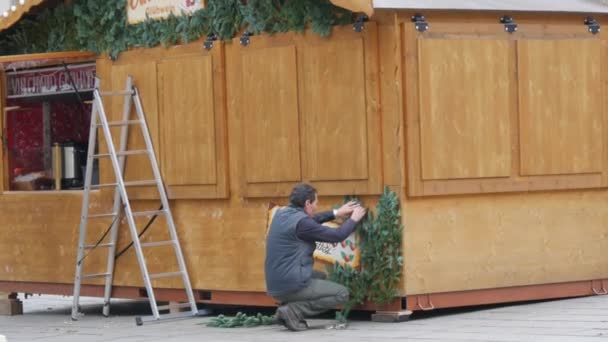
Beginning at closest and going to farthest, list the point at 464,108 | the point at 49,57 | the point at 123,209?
the point at 464,108, the point at 123,209, the point at 49,57

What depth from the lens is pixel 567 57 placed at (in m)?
14.2

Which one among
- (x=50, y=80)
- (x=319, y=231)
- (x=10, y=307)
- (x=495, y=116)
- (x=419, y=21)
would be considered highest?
(x=419, y=21)

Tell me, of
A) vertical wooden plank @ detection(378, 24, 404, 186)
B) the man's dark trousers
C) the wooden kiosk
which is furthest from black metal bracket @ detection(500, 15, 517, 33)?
the man's dark trousers

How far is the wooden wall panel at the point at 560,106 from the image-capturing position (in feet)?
45.9

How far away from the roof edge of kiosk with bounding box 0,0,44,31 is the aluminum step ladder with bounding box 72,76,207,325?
1.47m

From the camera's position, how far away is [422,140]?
13.4 metres

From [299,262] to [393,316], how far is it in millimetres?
→ 1099

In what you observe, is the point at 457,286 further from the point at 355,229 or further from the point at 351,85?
the point at 351,85

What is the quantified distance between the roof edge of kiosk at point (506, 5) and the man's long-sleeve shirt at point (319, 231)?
209cm

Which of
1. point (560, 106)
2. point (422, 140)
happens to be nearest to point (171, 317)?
point (422, 140)

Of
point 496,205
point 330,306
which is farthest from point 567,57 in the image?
point 330,306

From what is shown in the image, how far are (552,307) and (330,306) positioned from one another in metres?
2.30

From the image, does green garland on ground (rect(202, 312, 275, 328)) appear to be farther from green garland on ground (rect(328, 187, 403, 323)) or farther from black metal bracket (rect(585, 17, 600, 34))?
black metal bracket (rect(585, 17, 600, 34))

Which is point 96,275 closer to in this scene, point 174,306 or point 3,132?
point 174,306
